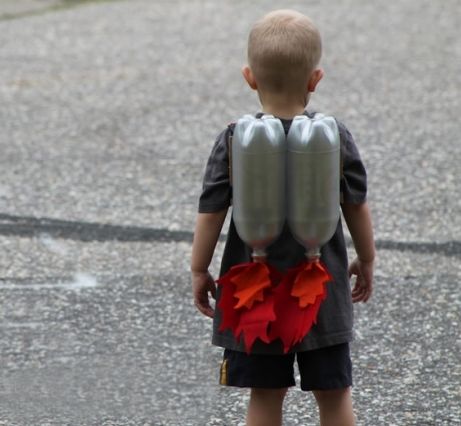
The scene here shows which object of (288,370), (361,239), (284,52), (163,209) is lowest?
(288,370)

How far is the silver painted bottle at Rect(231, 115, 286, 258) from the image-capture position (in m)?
2.69

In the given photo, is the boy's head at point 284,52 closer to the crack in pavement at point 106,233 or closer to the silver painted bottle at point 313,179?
the silver painted bottle at point 313,179

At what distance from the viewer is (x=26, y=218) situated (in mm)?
5668

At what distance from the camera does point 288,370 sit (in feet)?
9.68

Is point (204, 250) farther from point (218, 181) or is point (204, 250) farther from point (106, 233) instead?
A: point (106, 233)

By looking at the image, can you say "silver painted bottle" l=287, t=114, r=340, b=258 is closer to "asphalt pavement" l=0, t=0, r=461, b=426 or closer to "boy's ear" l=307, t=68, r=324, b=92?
"boy's ear" l=307, t=68, r=324, b=92

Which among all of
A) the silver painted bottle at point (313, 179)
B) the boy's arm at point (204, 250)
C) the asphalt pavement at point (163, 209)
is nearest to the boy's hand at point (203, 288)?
the boy's arm at point (204, 250)

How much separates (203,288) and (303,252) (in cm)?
29

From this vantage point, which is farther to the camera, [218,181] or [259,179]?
[218,181]

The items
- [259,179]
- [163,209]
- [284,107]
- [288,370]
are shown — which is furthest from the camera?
[163,209]

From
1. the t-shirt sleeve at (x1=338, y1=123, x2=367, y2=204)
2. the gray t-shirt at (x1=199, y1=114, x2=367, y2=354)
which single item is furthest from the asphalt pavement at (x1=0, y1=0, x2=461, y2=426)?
the t-shirt sleeve at (x1=338, y1=123, x2=367, y2=204)

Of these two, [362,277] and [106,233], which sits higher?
[106,233]

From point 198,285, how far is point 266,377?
0.28 m

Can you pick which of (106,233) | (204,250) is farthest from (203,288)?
(106,233)
